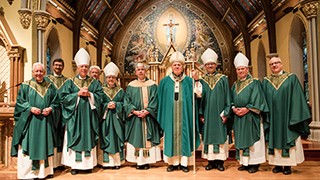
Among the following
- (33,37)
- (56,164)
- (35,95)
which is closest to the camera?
(35,95)

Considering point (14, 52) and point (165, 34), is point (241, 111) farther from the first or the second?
point (165, 34)

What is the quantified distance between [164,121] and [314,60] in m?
4.48

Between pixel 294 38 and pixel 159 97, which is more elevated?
pixel 294 38

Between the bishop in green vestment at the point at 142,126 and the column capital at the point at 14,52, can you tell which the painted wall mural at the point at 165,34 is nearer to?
the column capital at the point at 14,52

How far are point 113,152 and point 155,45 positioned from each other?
11.1 m

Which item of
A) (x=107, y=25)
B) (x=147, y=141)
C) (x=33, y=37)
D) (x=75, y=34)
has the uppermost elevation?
(x=107, y=25)

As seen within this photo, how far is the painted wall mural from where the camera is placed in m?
15.3

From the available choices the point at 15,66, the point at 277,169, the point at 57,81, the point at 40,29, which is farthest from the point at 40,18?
the point at 277,169

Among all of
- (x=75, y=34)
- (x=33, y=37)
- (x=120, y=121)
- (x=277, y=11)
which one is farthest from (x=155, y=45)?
(x=120, y=121)

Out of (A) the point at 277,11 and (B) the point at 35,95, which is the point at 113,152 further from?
(A) the point at 277,11

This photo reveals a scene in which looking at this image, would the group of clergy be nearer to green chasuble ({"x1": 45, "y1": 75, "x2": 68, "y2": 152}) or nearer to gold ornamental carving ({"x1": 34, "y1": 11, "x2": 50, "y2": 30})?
green chasuble ({"x1": 45, "y1": 75, "x2": 68, "y2": 152})

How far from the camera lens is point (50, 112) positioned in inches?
169

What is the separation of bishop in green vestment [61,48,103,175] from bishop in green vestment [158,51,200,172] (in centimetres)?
97

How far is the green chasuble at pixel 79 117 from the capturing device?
4465mm
